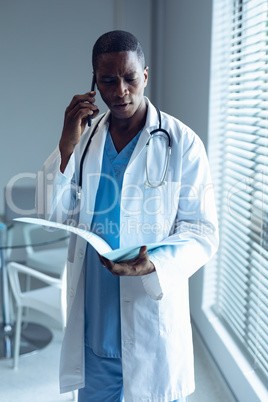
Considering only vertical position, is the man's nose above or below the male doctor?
above

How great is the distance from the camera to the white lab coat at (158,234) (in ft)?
3.73

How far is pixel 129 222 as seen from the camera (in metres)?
1.16

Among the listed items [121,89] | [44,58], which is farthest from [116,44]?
[44,58]

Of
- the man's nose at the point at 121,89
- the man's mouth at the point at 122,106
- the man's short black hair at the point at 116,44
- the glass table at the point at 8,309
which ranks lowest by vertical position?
the glass table at the point at 8,309

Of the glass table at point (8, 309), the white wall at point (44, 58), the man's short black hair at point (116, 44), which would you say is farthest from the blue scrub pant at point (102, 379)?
the white wall at point (44, 58)

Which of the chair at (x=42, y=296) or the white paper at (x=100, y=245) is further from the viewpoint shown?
the chair at (x=42, y=296)

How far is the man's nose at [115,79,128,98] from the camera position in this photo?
42.3 inches

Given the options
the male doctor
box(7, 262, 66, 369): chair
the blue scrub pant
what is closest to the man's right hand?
the male doctor

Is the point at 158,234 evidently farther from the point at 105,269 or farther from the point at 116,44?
the point at 116,44

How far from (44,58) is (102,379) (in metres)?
2.44

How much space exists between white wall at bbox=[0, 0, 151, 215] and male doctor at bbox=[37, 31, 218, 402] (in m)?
1.87

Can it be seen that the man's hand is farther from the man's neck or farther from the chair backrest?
the chair backrest

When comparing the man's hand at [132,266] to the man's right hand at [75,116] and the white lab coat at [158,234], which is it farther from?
the man's right hand at [75,116]

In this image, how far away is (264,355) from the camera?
5.35 ft
